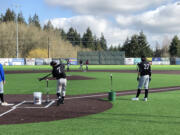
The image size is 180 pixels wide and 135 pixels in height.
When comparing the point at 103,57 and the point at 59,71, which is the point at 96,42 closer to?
the point at 103,57

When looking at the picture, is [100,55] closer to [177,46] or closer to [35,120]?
[177,46]

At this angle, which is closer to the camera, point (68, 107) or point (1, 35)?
point (68, 107)

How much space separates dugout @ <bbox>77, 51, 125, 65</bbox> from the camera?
Answer: 245ft

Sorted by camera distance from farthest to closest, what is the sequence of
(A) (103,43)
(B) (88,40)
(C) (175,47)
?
1. (A) (103,43)
2. (B) (88,40)
3. (C) (175,47)

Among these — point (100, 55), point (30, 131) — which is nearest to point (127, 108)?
point (30, 131)

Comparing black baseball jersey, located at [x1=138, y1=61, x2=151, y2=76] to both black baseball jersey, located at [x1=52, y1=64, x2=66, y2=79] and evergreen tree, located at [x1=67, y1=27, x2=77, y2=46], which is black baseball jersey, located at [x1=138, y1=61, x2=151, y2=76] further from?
evergreen tree, located at [x1=67, y1=27, x2=77, y2=46]

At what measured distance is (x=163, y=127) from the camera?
6.80 metres

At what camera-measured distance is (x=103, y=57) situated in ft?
247

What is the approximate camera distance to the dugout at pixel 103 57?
74750 millimetres

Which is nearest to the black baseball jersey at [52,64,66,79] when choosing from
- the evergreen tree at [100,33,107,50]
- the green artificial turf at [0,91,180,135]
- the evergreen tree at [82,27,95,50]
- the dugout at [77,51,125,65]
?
the green artificial turf at [0,91,180,135]

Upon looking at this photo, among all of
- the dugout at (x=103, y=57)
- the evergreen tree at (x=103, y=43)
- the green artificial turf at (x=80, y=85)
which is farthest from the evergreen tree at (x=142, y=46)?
the green artificial turf at (x=80, y=85)

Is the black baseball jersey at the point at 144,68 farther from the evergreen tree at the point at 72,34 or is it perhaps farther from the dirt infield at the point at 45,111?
the evergreen tree at the point at 72,34

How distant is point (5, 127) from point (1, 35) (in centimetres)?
9265

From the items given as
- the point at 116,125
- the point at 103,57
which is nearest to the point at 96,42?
the point at 103,57
